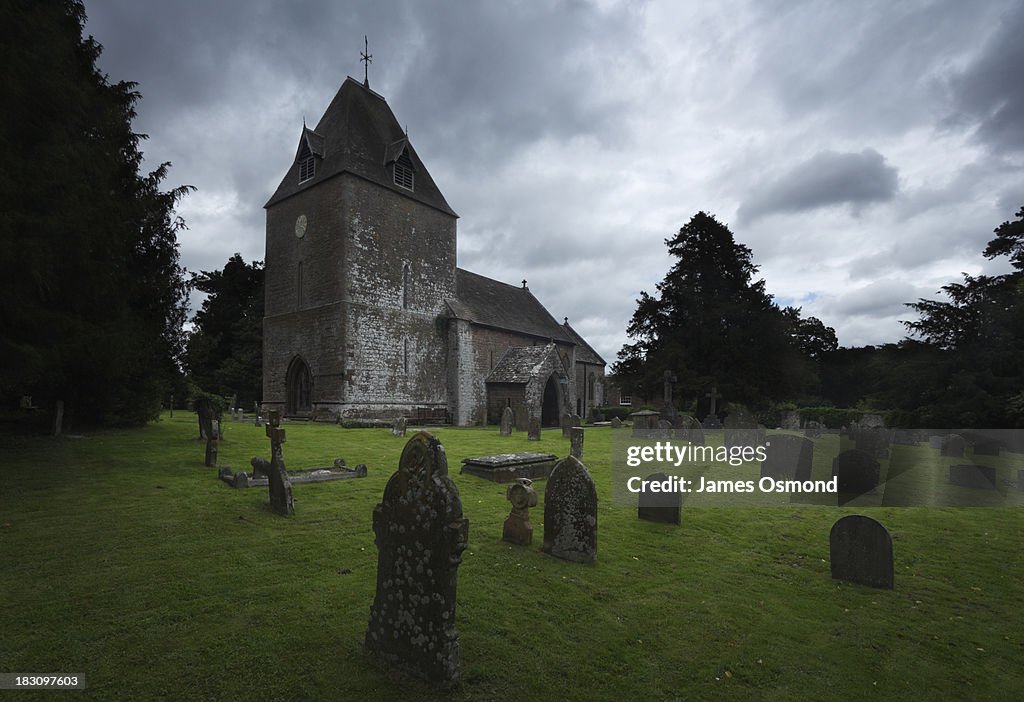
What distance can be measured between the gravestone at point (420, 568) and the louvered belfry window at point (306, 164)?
1004 inches

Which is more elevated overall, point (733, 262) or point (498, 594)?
point (733, 262)

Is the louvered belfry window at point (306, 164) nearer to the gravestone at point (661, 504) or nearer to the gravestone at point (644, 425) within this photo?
the gravestone at point (644, 425)

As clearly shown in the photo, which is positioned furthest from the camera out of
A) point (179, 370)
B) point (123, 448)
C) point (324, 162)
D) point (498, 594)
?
point (324, 162)

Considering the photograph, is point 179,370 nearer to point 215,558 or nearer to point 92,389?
point 92,389

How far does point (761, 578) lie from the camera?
18.4ft

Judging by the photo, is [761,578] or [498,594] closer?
[498,594]

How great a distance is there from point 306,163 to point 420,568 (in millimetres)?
26784

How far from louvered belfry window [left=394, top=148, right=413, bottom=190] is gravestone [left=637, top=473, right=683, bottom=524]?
2257 centimetres

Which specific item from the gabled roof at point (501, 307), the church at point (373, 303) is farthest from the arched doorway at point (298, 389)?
the gabled roof at point (501, 307)

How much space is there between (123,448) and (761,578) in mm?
13219

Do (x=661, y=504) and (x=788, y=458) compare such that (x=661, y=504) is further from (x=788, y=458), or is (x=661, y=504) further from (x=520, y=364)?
(x=520, y=364)

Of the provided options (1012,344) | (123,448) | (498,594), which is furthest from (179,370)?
(1012,344)

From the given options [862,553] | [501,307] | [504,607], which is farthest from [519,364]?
[504,607]

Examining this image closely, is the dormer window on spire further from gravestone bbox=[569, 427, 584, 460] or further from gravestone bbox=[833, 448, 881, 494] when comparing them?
gravestone bbox=[833, 448, 881, 494]
